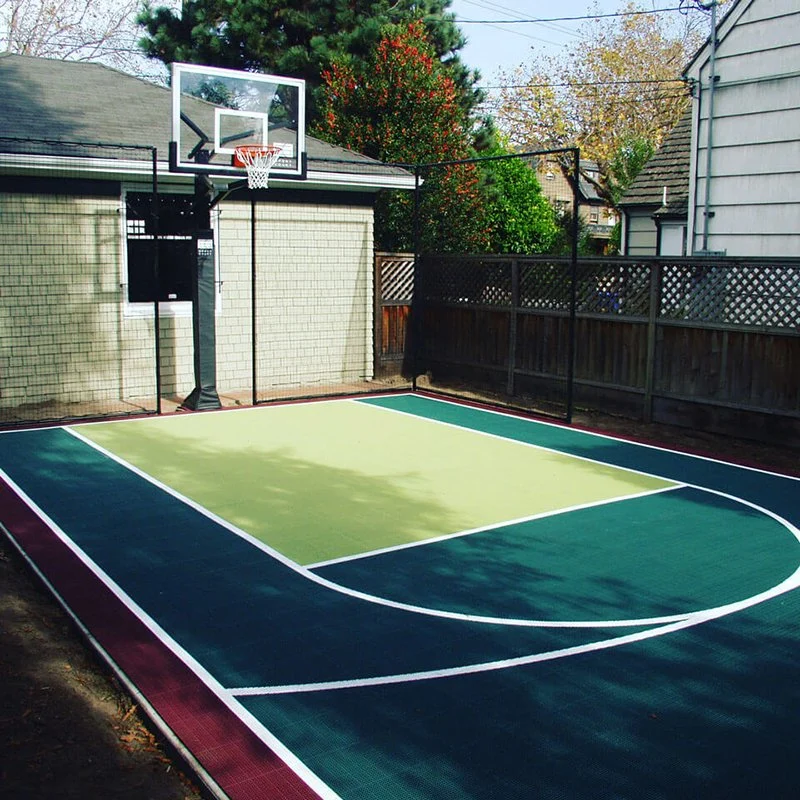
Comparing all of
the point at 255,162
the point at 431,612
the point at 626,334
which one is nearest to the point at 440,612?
the point at 431,612

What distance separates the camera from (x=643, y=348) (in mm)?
11078

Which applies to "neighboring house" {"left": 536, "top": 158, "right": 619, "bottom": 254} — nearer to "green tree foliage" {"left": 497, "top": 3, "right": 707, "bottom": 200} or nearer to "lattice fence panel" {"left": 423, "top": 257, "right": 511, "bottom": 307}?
"green tree foliage" {"left": 497, "top": 3, "right": 707, "bottom": 200}

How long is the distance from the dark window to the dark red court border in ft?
20.8

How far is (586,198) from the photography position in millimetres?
46938

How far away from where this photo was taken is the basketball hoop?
11.6 metres

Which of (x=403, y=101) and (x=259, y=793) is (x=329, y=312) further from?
(x=259, y=793)

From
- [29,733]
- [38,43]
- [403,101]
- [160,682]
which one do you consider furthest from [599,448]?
[38,43]

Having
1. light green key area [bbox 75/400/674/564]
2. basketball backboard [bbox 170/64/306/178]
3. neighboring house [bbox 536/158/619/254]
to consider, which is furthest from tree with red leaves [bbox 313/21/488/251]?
neighboring house [bbox 536/158/619/254]

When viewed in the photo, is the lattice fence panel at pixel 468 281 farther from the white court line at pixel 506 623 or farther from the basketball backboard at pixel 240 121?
the white court line at pixel 506 623

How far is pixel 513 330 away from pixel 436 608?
7751 mm

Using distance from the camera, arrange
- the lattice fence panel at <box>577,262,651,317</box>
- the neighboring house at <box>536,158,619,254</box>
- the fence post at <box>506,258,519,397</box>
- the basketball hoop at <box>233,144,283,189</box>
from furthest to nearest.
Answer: the neighboring house at <box>536,158,619,254</box> → the fence post at <box>506,258,519,397</box> → the basketball hoop at <box>233,144,283,189</box> → the lattice fence panel at <box>577,262,651,317</box>

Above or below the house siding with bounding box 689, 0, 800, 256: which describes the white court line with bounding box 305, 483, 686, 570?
below

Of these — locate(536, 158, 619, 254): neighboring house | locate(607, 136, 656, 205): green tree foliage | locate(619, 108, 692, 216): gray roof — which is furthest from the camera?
locate(536, 158, 619, 254): neighboring house

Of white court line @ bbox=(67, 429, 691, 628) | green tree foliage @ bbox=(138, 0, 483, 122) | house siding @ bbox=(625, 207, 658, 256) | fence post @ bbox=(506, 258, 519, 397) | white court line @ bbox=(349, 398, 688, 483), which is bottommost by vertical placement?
white court line @ bbox=(67, 429, 691, 628)
